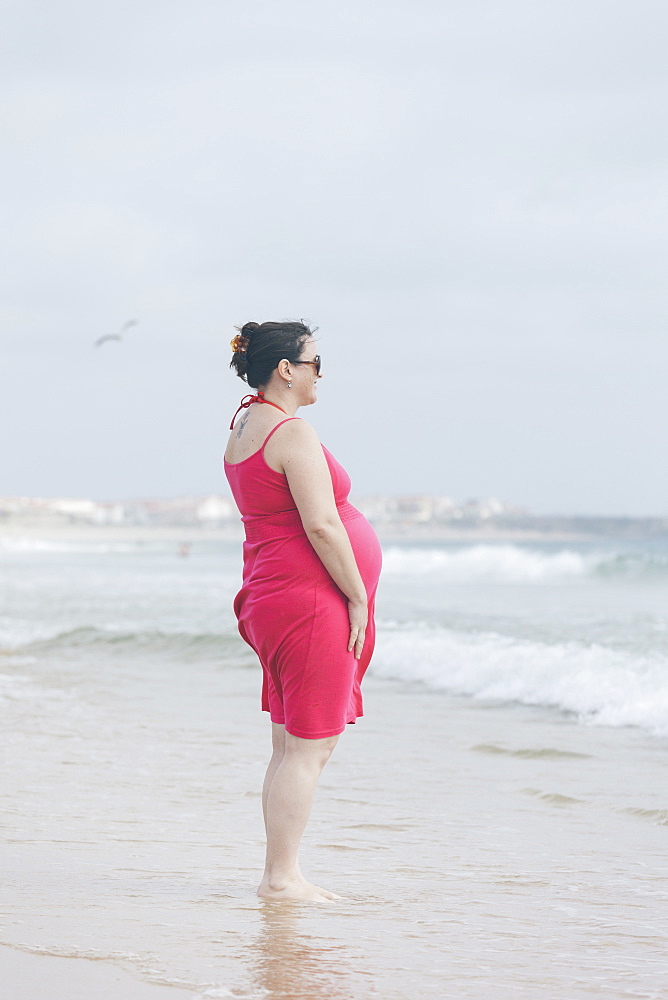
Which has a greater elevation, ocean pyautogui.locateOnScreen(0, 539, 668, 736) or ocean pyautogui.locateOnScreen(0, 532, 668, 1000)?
ocean pyautogui.locateOnScreen(0, 532, 668, 1000)

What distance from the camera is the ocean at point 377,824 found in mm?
2850

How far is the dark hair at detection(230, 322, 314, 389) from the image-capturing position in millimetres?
3426

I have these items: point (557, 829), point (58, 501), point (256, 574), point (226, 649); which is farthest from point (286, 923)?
point (58, 501)

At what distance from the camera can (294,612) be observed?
329cm

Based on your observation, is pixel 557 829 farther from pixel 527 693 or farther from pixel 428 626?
pixel 428 626

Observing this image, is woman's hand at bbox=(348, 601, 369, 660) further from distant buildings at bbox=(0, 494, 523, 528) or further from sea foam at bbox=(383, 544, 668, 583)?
distant buildings at bbox=(0, 494, 523, 528)

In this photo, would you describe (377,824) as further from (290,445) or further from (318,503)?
(290,445)

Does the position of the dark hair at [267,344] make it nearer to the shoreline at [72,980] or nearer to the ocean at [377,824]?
the ocean at [377,824]

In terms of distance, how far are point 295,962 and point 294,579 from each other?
105cm

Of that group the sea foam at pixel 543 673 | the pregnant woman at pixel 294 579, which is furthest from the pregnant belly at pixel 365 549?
the sea foam at pixel 543 673

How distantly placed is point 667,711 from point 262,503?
482 cm

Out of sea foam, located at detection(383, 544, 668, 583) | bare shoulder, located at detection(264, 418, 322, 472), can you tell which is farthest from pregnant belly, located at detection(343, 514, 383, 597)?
sea foam, located at detection(383, 544, 668, 583)

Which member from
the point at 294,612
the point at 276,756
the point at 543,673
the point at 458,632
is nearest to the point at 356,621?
the point at 294,612

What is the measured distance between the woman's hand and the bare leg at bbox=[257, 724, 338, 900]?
0.30m
